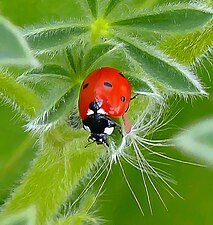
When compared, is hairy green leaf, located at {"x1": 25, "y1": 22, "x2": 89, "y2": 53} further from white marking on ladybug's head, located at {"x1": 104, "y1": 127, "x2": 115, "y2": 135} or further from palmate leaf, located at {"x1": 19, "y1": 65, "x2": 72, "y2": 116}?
white marking on ladybug's head, located at {"x1": 104, "y1": 127, "x2": 115, "y2": 135}

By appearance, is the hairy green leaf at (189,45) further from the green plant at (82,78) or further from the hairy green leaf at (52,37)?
the hairy green leaf at (52,37)

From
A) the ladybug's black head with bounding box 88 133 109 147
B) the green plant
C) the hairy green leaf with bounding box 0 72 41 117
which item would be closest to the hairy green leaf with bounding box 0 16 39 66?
the green plant

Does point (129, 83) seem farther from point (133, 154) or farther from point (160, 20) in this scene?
point (133, 154)

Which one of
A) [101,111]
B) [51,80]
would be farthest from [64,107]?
[101,111]

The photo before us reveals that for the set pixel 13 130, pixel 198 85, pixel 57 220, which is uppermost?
pixel 13 130

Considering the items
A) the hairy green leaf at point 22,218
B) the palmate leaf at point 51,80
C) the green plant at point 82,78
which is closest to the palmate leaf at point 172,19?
the green plant at point 82,78

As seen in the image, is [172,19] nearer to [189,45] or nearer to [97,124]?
[189,45]

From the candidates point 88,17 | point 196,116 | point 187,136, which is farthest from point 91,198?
point 196,116

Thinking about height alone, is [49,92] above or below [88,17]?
below
